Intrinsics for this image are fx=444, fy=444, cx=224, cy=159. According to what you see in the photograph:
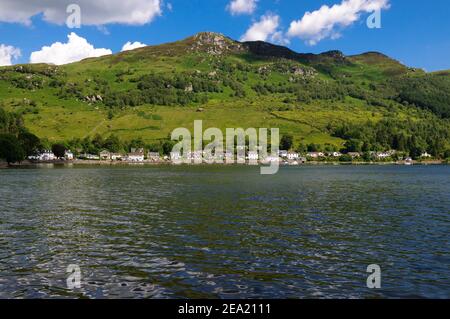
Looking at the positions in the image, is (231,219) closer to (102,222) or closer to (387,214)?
(102,222)

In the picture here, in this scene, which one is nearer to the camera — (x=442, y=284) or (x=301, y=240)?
(x=442, y=284)

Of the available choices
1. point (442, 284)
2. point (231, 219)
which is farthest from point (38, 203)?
point (442, 284)

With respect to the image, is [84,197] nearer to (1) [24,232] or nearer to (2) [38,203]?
(2) [38,203]

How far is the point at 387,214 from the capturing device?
179ft

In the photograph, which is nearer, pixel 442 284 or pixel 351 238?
pixel 442 284
